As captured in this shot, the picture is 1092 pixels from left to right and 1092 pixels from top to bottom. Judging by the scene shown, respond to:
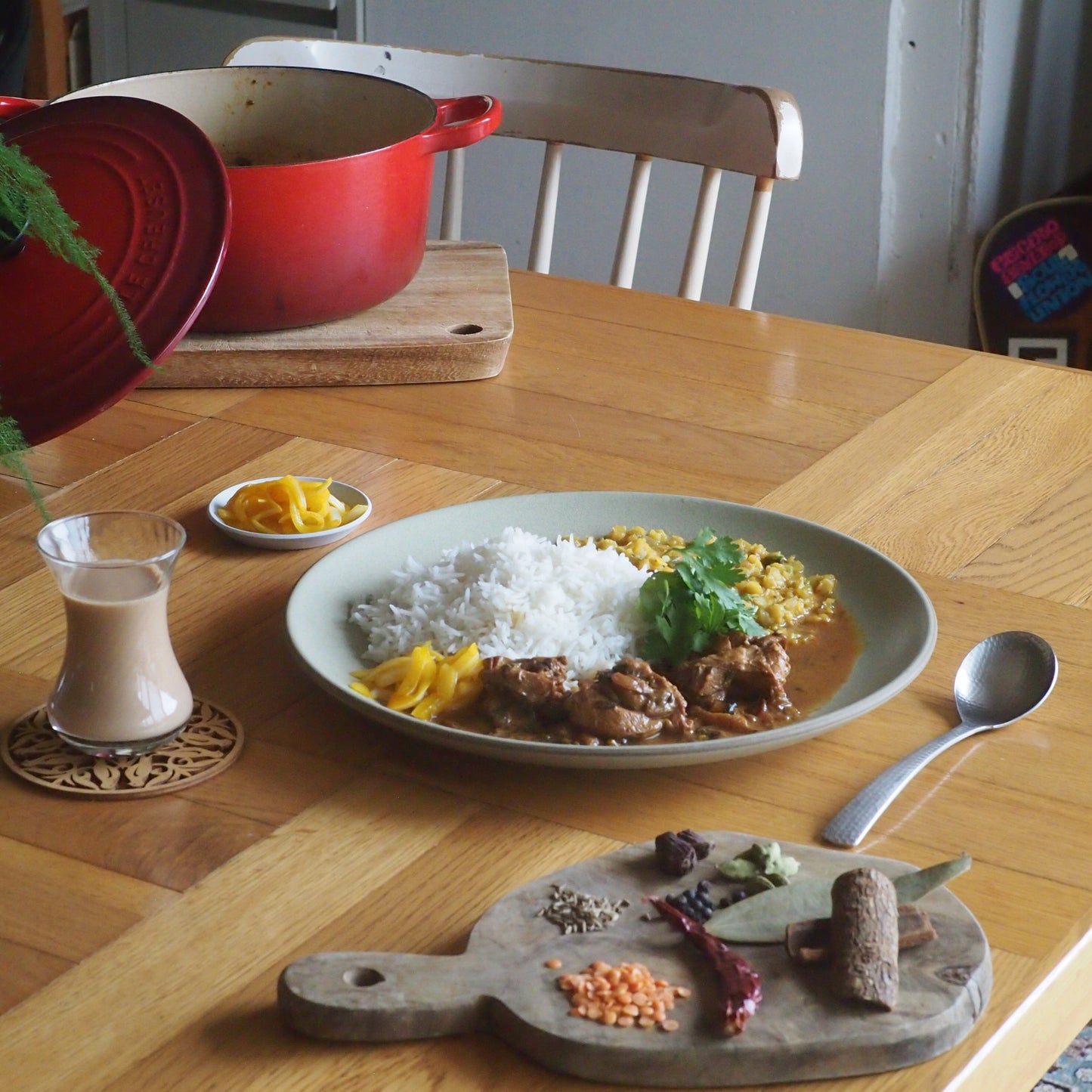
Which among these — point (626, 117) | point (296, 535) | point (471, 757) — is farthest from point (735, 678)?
point (626, 117)

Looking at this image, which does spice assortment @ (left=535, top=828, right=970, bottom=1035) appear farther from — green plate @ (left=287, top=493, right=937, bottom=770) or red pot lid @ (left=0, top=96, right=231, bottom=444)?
red pot lid @ (left=0, top=96, right=231, bottom=444)

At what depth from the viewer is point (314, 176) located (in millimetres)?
1316

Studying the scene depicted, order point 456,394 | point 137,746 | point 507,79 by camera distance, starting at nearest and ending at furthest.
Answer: point 137,746 → point 456,394 → point 507,79

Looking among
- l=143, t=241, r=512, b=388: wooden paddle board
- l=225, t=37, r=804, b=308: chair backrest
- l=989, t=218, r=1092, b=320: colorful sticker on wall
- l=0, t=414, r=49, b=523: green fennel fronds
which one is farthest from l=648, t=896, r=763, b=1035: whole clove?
l=989, t=218, r=1092, b=320: colorful sticker on wall

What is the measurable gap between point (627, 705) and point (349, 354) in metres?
0.66

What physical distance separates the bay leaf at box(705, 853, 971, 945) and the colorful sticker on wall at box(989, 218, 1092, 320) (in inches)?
89.1

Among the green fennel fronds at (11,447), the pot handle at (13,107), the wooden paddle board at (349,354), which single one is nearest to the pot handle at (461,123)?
the wooden paddle board at (349,354)

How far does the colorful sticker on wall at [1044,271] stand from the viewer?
8.91 ft

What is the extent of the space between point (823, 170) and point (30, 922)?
2473 mm

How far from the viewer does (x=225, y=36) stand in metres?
3.23

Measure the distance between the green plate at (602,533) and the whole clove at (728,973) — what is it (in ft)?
0.38

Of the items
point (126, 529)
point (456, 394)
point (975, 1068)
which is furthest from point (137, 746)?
point (456, 394)

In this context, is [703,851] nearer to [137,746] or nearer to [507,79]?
[137,746]

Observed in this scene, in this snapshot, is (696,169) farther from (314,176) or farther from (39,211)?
(39,211)
